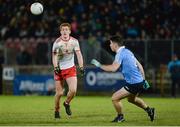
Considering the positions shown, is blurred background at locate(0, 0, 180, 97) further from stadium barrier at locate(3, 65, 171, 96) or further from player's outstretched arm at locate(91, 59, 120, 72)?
player's outstretched arm at locate(91, 59, 120, 72)

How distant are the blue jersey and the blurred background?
17.1m

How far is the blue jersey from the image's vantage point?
54.9 ft

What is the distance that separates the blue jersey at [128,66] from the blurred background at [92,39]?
674 inches

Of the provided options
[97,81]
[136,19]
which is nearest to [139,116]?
[97,81]

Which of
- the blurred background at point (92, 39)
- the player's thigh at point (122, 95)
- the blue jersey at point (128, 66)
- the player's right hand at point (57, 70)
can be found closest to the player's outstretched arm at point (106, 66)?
the blue jersey at point (128, 66)

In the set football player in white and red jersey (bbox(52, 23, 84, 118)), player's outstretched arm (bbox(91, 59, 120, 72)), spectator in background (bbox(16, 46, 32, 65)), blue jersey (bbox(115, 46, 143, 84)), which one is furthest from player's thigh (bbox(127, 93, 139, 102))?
spectator in background (bbox(16, 46, 32, 65))

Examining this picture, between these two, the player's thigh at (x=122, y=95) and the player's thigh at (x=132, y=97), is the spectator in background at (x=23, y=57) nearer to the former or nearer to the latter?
the player's thigh at (x=132, y=97)

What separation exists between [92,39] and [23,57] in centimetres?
379

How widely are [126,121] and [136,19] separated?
1990cm

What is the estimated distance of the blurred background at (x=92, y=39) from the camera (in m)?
34.3

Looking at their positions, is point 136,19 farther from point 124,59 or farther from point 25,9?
point 124,59

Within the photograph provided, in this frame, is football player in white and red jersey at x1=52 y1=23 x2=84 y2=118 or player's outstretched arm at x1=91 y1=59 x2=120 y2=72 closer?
player's outstretched arm at x1=91 y1=59 x2=120 y2=72

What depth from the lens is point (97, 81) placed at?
3444 cm

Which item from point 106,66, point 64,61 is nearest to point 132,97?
point 106,66
